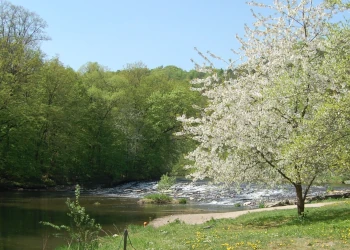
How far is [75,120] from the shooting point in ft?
173

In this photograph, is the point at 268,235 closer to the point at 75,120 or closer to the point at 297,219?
the point at 297,219

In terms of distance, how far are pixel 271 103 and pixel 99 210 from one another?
17.1 meters

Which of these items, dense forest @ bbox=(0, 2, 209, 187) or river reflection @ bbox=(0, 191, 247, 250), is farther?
dense forest @ bbox=(0, 2, 209, 187)

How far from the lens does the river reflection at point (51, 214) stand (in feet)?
60.0

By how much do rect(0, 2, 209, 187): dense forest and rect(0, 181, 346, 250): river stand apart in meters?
10.4

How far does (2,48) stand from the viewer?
1608 inches

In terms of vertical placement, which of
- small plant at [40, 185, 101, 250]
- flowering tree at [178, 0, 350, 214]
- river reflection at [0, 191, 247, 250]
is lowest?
river reflection at [0, 191, 247, 250]

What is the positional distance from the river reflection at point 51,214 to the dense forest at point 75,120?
10.4 metres

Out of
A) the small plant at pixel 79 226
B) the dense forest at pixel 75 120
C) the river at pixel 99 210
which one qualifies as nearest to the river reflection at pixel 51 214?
the river at pixel 99 210

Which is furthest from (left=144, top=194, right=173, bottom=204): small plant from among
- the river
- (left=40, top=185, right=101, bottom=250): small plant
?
(left=40, top=185, right=101, bottom=250): small plant

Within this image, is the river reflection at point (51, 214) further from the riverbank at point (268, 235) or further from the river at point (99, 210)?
the riverbank at point (268, 235)

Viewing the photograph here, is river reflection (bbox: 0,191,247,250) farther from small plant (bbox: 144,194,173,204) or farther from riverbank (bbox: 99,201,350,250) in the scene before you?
riverbank (bbox: 99,201,350,250)

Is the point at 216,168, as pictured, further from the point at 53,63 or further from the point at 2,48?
the point at 53,63

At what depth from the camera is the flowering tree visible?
15086 millimetres
